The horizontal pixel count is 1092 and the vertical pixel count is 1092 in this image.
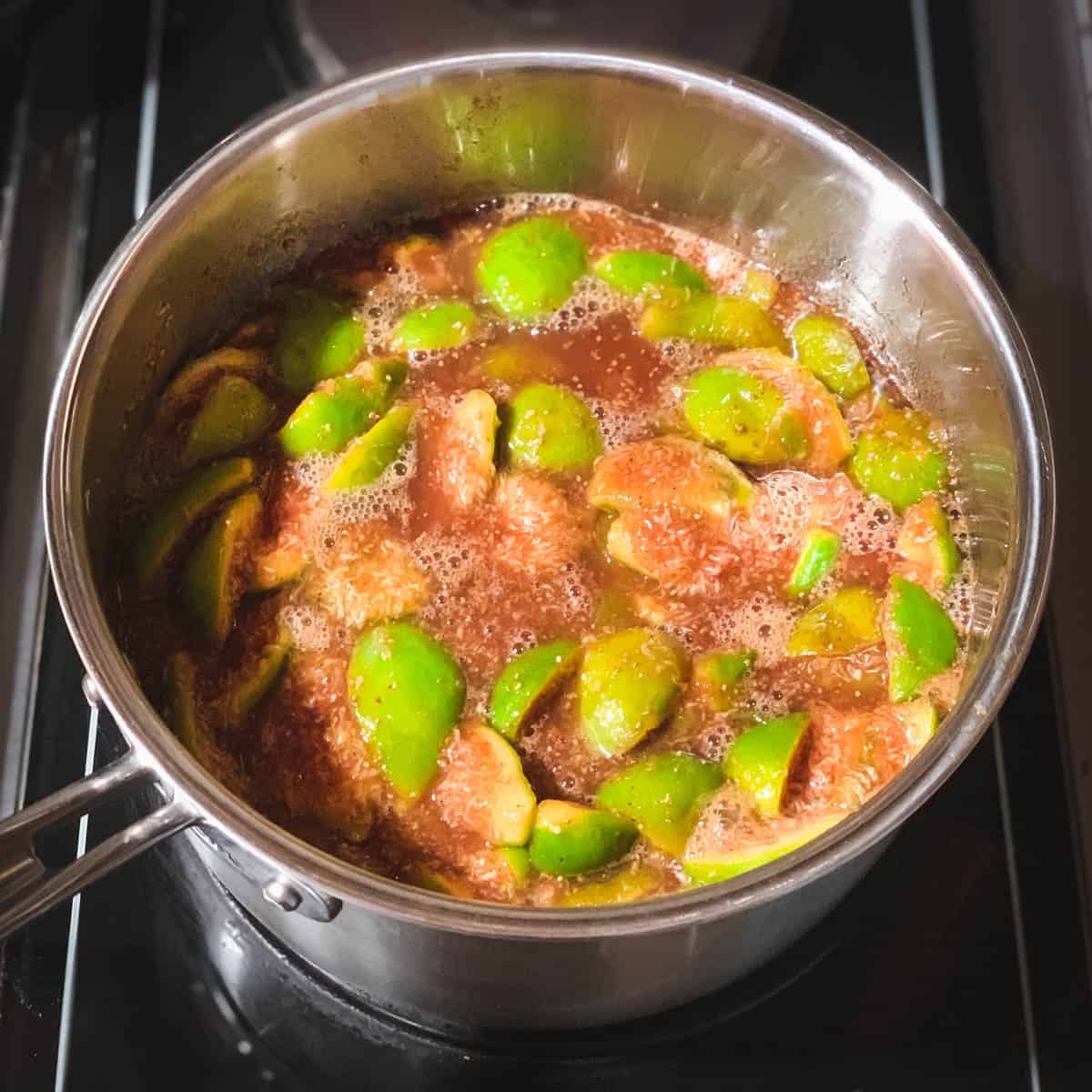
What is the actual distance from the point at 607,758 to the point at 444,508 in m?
0.38

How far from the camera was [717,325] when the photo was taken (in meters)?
1.69

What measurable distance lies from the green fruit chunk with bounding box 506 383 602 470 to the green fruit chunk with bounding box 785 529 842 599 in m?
0.29

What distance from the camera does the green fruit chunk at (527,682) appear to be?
137 cm

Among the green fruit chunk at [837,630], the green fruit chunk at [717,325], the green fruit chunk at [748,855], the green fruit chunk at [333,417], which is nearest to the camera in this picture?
the green fruit chunk at [748,855]

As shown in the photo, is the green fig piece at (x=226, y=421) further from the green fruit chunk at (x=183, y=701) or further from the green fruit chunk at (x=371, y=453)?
the green fruit chunk at (x=183, y=701)

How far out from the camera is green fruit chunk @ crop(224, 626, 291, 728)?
4.57 ft

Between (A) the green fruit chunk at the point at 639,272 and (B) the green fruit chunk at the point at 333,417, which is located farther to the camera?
(A) the green fruit chunk at the point at 639,272

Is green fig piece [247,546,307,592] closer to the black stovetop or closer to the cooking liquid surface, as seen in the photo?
the cooking liquid surface

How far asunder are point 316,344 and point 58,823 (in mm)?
794

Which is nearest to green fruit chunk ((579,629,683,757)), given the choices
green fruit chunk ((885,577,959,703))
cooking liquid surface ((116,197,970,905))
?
cooking liquid surface ((116,197,970,905))

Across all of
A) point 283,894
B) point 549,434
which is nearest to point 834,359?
point 549,434

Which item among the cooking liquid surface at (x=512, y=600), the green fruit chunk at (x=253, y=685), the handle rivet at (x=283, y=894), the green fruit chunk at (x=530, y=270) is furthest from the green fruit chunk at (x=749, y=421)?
the handle rivet at (x=283, y=894)

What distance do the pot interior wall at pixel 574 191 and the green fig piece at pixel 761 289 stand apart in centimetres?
4

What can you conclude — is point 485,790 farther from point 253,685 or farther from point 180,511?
point 180,511
